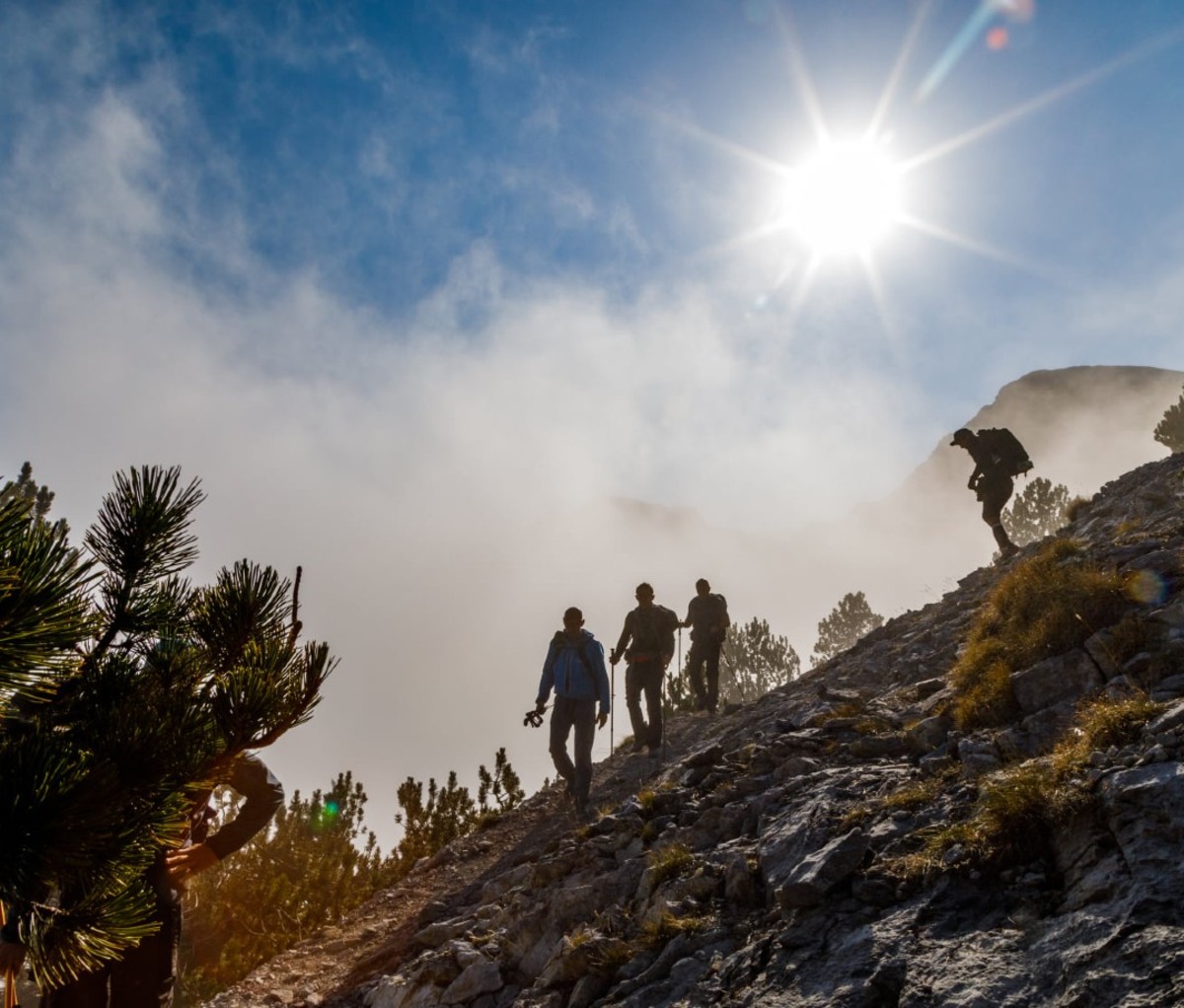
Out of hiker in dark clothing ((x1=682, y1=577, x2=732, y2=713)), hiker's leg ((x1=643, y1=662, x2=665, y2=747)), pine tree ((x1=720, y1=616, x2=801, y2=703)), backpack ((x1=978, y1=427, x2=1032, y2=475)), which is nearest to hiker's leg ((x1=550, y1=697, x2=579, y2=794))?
hiker's leg ((x1=643, y1=662, x2=665, y2=747))

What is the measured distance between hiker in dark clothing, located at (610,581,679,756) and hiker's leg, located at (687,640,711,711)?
105 inches

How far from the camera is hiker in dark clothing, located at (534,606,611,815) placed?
866 centimetres

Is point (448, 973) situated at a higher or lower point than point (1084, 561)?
lower

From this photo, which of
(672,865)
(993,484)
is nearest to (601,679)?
(672,865)

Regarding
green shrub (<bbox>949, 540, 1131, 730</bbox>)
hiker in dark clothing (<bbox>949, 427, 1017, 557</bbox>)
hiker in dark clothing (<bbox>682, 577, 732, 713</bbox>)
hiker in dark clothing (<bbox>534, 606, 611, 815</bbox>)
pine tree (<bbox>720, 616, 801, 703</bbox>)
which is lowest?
green shrub (<bbox>949, 540, 1131, 730</bbox>)

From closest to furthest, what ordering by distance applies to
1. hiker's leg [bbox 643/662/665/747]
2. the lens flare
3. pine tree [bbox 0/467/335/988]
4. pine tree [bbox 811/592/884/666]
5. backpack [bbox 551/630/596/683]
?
pine tree [bbox 0/467/335/988]
the lens flare
backpack [bbox 551/630/596/683]
hiker's leg [bbox 643/662/665/747]
pine tree [bbox 811/592/884/666]

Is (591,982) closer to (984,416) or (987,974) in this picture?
(987,974)

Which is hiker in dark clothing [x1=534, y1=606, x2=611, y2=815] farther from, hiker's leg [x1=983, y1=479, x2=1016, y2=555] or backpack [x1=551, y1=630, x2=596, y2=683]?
hiker's leg [x1=983, y1=479, x2=1016, y2=555]

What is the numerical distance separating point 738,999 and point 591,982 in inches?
47.6

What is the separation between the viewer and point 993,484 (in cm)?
1304

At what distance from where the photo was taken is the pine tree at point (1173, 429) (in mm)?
44594

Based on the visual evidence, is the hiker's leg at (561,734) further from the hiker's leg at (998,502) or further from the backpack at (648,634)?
the hiker's leg at (998,502)

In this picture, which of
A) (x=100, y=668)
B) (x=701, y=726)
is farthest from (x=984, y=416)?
(x=100, y=668)

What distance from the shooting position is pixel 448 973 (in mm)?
5273
